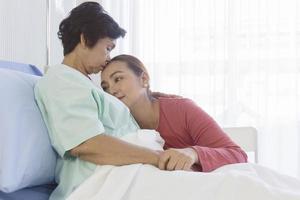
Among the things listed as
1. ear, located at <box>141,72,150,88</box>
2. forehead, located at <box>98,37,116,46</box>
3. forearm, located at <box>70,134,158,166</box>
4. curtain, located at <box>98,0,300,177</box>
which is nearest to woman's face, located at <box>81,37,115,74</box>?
forehead, located at <box>98,37,116,46</box>

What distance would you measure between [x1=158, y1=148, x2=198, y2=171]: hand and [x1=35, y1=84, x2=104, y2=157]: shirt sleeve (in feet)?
0.56

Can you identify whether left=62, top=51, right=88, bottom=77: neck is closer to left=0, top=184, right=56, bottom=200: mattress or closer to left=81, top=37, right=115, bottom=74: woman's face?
left=81, top=37, right=115, bottom=74: woman's face

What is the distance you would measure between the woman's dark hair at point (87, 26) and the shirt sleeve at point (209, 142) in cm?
37

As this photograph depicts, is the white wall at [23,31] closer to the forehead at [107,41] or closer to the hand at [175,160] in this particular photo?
the forehead at [107,41]

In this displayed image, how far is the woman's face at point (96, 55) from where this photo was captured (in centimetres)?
137

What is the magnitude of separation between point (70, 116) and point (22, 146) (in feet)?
0.44

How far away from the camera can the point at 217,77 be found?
2373 millimetres

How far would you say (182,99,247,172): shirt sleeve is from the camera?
123 cm

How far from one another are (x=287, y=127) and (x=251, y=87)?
0.28 metres

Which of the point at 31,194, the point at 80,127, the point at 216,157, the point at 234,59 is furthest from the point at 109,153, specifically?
the point at 234,59

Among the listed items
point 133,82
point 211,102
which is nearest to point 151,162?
point 133,82

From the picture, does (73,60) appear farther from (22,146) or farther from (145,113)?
(22,146)

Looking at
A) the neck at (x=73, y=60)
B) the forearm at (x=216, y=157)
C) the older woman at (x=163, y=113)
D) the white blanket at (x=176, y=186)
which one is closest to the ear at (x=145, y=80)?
the older woman at (x=163, y=113)

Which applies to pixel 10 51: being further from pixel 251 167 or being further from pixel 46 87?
pixel 251 167
